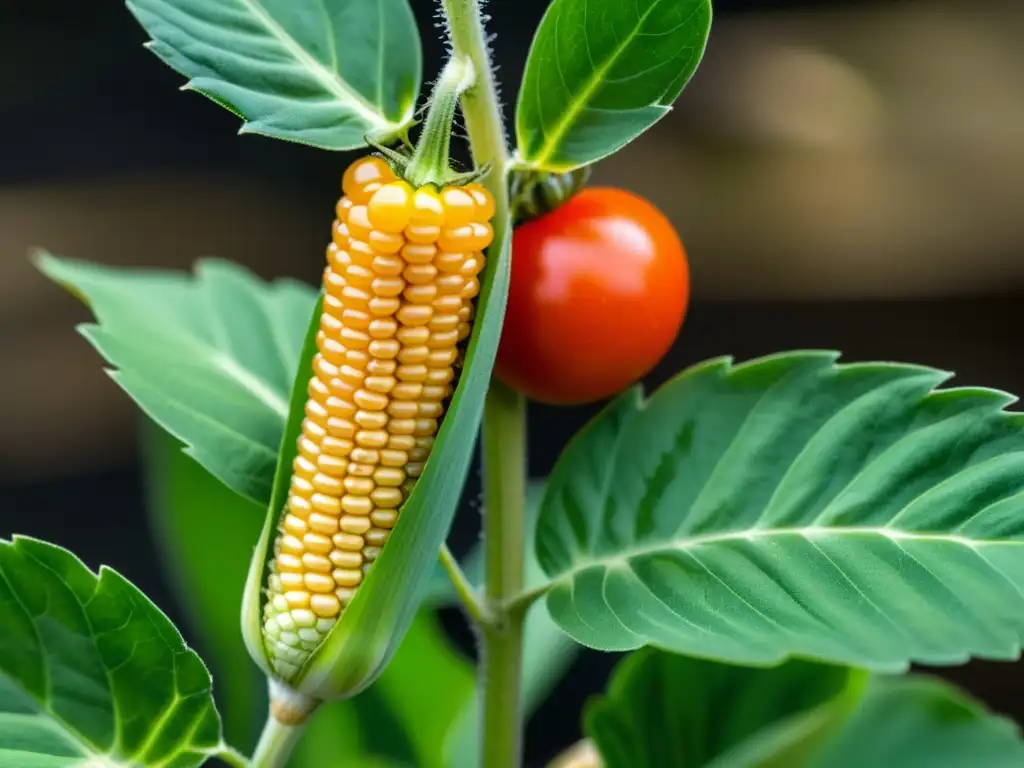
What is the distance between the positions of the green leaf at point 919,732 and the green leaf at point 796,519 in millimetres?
222

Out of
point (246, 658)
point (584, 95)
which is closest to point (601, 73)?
point (584, 95)

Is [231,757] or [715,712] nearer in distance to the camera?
[231,757]

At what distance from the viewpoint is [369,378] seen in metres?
0.31

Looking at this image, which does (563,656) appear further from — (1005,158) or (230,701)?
(1005,158)

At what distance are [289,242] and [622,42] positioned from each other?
0.88m

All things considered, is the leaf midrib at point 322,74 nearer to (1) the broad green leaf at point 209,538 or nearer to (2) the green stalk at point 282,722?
(2) the green stalk at point 282,722

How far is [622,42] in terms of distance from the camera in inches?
12.1

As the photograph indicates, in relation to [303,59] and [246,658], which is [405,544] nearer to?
[303,59]

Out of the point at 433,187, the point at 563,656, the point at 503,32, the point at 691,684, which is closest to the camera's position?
the point at 433,187

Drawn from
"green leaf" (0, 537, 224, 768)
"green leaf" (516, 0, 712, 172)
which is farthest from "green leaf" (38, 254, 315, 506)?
"green leaf" (516, 0, 712, 172)

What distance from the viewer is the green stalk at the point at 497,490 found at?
0.31 meters

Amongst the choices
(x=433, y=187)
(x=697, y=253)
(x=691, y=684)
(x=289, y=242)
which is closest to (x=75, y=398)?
(x=289, y=242)

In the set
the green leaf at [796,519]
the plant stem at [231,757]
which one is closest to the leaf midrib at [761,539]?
the green leaf at [796,519]

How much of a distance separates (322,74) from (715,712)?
36 centimetres
